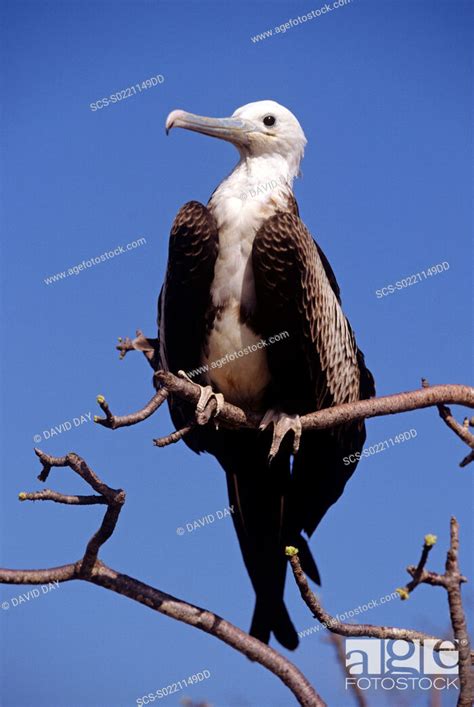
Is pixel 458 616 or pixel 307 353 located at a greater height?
pixel 307 353

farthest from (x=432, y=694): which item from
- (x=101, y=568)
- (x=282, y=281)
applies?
(x=282, y=281)

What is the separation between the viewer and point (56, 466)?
3.56m

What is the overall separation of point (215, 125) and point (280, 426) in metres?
1.49

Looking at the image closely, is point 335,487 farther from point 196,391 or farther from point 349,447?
point 196,391

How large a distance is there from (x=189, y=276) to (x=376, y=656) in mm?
1784

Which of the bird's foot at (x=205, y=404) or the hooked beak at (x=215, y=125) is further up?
the hooked beak at (x=215, y=125)

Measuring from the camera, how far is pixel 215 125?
4.75 m

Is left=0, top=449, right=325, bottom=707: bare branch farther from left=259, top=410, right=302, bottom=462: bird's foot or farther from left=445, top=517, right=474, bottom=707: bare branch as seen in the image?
left=259, top=410, right=302, bottom=462: bird's foot

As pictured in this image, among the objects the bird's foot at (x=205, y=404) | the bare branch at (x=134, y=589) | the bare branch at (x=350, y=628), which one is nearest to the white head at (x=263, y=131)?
the bird's foot at (x=205, y=404)

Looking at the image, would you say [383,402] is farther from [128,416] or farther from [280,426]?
[128,416]

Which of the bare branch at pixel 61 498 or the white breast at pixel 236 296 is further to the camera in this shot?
the white breast at pixel 236 296

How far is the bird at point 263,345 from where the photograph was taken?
4.40 meters

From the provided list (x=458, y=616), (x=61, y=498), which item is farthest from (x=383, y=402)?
(x=61, y=498)

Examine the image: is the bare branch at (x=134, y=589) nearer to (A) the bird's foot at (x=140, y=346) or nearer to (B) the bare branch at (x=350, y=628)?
(B) the bare branch at (x=350, y=628)
